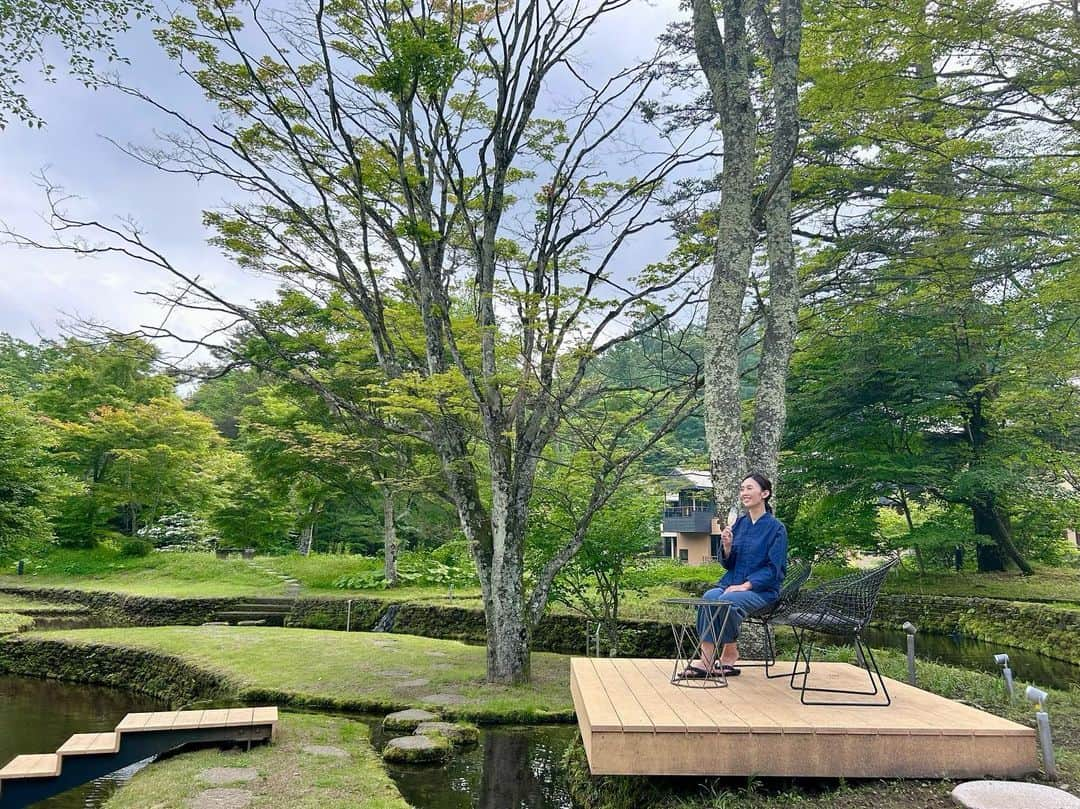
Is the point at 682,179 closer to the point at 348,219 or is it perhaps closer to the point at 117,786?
the point at 348,219

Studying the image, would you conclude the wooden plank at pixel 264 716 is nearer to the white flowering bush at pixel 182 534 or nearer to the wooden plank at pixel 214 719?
the wooden plank at pixel 214 719

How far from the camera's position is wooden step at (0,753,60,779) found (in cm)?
505

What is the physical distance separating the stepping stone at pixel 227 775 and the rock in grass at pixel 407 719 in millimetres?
1738

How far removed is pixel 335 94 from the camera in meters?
8.70

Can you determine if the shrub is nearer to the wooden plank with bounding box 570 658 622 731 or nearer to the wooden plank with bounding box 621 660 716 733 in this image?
the wooden plank with bounding box 570 658 622 731

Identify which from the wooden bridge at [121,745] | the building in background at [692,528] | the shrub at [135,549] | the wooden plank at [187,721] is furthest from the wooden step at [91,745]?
the building in background at [692,528]

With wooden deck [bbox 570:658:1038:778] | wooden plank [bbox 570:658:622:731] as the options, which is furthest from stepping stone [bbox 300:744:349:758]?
wooden deck [bbox 570:658:1038:778]

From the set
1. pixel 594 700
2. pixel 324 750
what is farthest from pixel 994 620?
pixel 324 750

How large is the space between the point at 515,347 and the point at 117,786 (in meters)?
5.69

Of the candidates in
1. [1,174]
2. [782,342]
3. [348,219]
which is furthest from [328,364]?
[782,342]

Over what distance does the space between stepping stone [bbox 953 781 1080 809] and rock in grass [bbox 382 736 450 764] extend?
432 cm

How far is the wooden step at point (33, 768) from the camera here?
5.05 m

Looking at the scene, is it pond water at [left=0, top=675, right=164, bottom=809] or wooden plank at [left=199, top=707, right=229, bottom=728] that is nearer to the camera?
wooden plank at [left=199, top=707, right=229, bottom=728]

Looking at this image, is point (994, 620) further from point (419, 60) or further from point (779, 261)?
point (419, 60)
